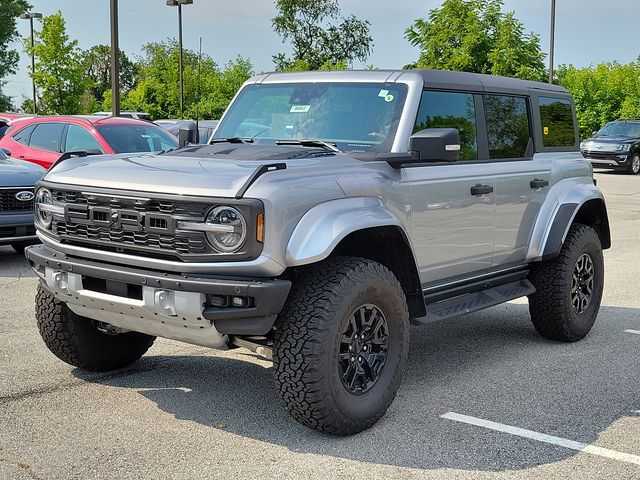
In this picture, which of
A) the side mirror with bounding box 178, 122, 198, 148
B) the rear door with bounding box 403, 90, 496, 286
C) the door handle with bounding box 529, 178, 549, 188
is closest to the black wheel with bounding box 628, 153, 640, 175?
the door handle with bounding box 529, 178, 549, 188

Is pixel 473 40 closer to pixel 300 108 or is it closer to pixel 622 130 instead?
pixel 622 130

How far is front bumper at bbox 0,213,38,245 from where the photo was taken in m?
9.65

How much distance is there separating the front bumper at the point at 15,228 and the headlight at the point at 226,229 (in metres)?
6.03

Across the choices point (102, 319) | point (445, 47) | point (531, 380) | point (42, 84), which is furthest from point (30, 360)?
point (445, 47)

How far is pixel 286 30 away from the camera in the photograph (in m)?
73.7

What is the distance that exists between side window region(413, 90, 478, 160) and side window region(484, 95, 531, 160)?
21 cm

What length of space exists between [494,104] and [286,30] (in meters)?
69.4

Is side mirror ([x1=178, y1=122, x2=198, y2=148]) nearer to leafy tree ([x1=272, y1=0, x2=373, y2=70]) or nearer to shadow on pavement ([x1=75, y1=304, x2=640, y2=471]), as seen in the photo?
shadow on pavement ([x1=75, y1=304, x2=640, y2=471])

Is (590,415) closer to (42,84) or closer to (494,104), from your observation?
(494,104)

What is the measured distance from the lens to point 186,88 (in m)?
45.0

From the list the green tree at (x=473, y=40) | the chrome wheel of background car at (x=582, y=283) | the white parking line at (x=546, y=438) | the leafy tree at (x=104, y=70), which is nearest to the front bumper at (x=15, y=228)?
the chrome wheel of background car at (x=582, y=283)

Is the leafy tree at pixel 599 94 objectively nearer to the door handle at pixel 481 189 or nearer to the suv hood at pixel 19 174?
the suv hood at pixel 19 174

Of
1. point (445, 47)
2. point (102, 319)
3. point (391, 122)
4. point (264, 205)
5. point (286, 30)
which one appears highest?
point (286, 30)

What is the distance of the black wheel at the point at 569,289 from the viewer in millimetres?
6484
